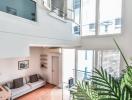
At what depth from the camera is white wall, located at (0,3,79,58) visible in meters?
3.26

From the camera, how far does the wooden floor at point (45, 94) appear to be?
6.35 metres

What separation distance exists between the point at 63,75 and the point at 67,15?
11.5ft

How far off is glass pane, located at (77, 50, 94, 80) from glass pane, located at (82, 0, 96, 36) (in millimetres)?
971

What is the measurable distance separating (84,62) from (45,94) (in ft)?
8.23

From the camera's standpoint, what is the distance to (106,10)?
6.30m

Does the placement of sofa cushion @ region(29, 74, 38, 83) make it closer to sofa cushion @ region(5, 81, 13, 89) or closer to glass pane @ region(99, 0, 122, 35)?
sofa cushion @ region(5, 81, 13, 89)

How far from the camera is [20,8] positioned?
12.0 feet

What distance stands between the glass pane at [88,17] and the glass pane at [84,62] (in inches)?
38.2

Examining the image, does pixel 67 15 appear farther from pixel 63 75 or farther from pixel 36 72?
pixel 36 72

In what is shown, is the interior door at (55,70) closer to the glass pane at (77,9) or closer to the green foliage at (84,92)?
the glass pane at (77,9)

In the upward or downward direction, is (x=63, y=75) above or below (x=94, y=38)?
below

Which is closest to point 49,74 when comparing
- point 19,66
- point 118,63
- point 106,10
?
point 19,66

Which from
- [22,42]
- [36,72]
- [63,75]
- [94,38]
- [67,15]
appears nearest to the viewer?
[22,42]

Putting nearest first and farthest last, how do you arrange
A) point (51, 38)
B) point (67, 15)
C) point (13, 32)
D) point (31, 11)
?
1. point (13, 32)
2. point (31, 11)
3. point (51, 38)
4. point (67, 15)
